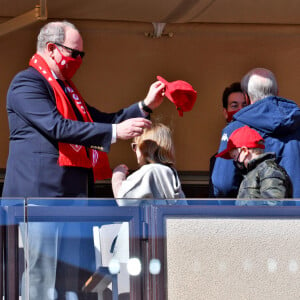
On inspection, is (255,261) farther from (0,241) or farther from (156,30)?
(156,30)

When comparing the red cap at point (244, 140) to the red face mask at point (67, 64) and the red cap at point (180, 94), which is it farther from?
the red face mask at point (67, 64)

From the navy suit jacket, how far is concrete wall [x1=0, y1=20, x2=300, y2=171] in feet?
6.71

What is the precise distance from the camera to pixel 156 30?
21.1 feet

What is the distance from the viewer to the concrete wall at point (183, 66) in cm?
647

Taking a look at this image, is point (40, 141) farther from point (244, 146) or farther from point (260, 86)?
point (260, 86)

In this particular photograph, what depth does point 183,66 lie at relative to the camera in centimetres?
661

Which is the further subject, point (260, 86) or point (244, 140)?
point (260, 86)

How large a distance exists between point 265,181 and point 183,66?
2257mm

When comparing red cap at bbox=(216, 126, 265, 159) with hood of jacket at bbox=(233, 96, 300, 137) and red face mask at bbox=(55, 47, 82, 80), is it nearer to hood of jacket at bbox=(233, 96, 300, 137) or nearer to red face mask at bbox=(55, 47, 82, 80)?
hood of jacket at bbox=(233, 96, 300, 137)

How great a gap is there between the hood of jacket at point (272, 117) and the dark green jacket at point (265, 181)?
0.30 meters

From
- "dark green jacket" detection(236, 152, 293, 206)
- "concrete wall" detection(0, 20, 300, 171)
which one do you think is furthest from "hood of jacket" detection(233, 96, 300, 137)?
"concrete wall" detection(0, 20, 300, 171)

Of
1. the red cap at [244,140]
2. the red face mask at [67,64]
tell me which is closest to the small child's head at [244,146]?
the red cap at [244,140]

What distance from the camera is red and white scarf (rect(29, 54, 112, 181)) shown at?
4383 mm

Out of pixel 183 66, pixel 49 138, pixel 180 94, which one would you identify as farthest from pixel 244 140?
pixel 183 66
